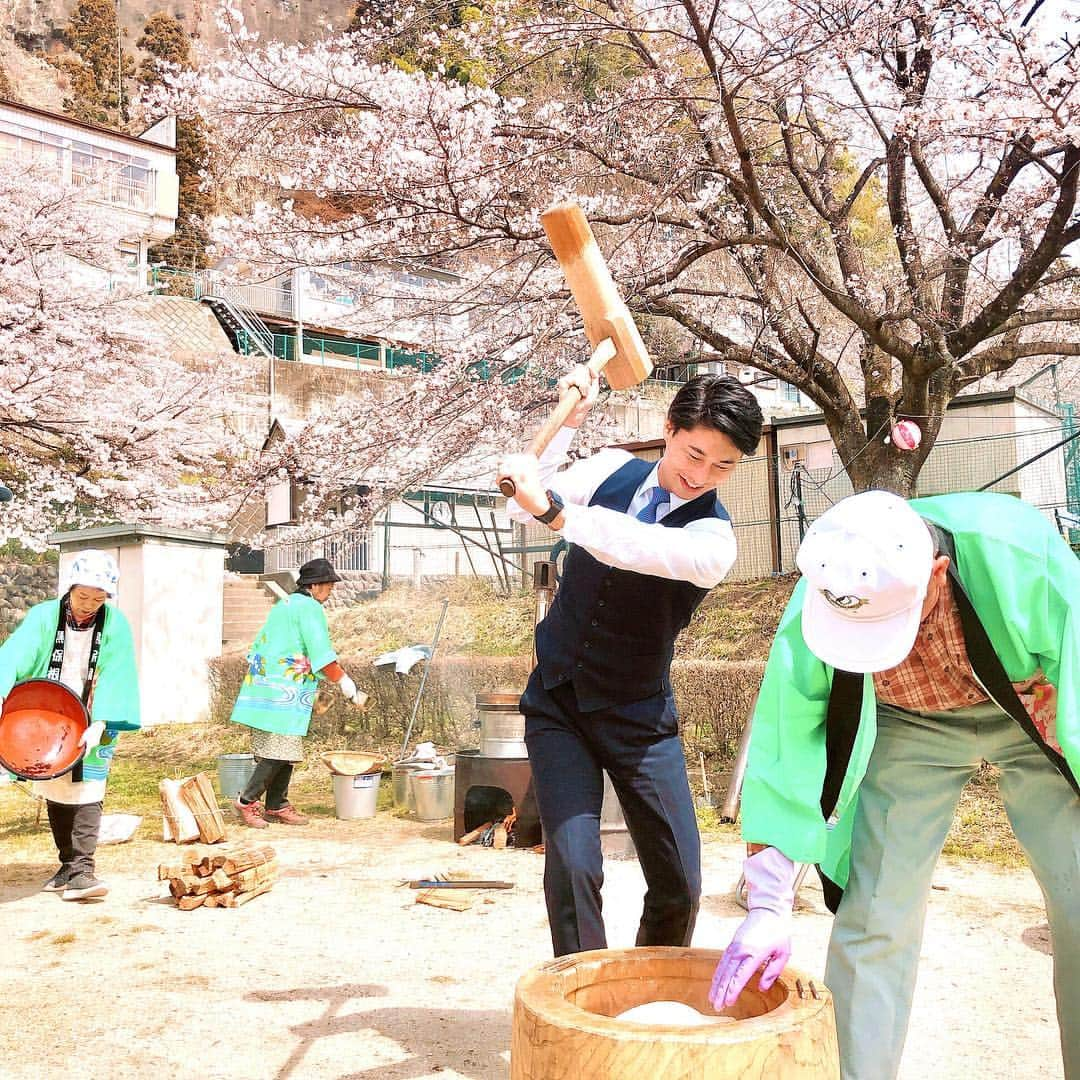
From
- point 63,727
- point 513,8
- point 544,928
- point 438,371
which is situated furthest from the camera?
point 438,371

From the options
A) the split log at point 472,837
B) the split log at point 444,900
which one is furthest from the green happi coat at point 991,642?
the split log at point 472,837

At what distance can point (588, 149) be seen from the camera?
23.5 ft

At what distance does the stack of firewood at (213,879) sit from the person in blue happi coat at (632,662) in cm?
304

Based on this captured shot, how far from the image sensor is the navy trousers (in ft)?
8.79

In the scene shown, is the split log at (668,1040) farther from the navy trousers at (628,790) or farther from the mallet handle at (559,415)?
the mallet handle at (559,415)

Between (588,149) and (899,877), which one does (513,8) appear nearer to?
(588,149)

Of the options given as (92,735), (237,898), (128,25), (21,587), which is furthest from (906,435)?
(128,25)

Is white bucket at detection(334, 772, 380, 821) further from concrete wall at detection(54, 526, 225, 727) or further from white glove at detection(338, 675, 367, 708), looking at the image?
concrete wall at detection(54, 526, 225, 727)

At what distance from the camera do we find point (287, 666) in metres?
7.71

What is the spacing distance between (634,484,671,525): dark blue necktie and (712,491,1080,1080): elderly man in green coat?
77 cm

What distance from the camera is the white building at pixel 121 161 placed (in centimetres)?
2994

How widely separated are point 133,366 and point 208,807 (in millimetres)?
13089

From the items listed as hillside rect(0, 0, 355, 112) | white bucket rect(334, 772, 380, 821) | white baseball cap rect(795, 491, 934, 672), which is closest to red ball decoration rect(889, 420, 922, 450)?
white bucket rect(334, 772, 380, 821)

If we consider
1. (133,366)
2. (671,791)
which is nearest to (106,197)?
(133,366)
